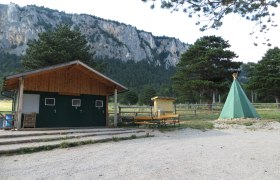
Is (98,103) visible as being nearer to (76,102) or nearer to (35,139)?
(76,102)

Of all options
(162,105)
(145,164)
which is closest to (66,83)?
(145,164)

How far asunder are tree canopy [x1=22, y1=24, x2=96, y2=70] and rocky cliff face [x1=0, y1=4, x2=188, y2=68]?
9085 cm

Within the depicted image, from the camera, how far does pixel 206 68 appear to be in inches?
1574

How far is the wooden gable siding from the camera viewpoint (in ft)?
49.8

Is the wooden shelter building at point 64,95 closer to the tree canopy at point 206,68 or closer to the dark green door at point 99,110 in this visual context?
the dark green door at point 99,110

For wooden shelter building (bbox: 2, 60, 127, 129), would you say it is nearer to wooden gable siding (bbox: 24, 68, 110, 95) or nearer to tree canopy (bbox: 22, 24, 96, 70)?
wooden gable siding (bbox: 24, 68, 110, 95)

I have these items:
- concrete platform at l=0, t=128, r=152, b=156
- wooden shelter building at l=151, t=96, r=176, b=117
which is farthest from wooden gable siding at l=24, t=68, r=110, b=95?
wooden shelter building at l=151, t=96, r=176, b=117

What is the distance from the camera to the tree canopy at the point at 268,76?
4569 centimetres

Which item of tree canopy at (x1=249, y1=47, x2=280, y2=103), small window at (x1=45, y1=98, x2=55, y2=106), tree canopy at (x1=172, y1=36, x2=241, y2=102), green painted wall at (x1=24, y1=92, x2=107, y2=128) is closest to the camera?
green painted wall at (x1=24, y1=92, x2=107, y2=128)

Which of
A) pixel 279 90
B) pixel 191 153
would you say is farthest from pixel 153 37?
pixel 191 153

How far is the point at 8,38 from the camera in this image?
427 ft

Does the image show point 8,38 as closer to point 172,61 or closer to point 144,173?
point 172,61

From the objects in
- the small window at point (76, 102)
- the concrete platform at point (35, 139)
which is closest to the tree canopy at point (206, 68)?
the small window at point (76, 102)

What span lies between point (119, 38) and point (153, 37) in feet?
61.2
